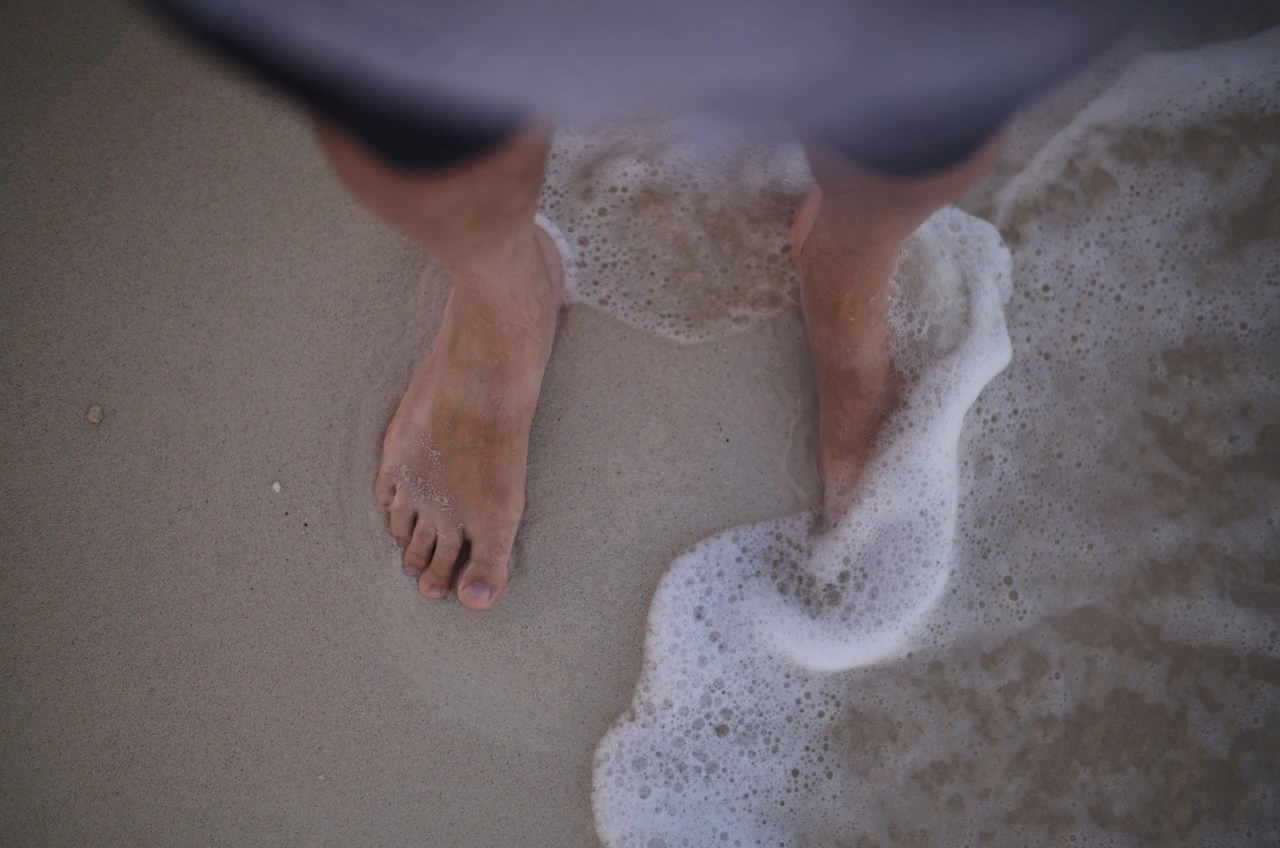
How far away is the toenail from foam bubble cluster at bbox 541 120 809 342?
528 millimetres

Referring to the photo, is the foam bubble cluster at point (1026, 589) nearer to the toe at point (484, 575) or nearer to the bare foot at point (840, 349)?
the bare foot at point (840, 349)

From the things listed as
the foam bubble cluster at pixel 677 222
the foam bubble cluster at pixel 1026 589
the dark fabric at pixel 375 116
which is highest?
the dark fabric at pixel 375 116

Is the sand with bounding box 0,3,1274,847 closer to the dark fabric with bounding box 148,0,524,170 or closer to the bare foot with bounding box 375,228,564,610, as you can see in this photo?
the bare foot with bounding box 375,228,564,610

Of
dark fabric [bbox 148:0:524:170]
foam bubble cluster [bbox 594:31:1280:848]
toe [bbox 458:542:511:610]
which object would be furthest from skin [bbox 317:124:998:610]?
dark fabric [bbox 148:0:524:170]

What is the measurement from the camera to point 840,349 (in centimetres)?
140

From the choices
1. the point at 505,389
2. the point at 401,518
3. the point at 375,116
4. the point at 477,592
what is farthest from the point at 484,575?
the point at 375,116

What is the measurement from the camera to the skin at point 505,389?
124cm

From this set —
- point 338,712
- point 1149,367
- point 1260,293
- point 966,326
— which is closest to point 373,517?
point 338,712

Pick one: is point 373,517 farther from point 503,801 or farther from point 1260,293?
point 1260,293

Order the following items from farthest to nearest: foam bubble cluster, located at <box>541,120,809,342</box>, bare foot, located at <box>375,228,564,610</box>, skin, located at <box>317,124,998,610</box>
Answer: foam bubble cluster, located at <box>541,120,809,342</box>
bare foot, located at <box>375,228,564,610</box>
skin, located at <box>317,124,998,610</box>

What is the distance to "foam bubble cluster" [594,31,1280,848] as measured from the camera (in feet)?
4.75

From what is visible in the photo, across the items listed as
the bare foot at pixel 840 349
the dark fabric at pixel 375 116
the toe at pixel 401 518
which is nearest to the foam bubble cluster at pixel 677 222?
the bare foot at pixel 840 349

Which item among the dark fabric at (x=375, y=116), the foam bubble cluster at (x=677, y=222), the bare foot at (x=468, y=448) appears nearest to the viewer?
the dark fabric at (x=375, y=116)

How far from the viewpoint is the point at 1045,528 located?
1.50 m
